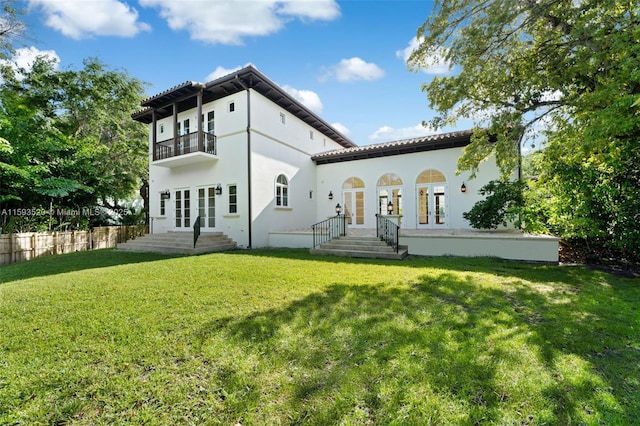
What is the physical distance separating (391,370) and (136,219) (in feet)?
63.7

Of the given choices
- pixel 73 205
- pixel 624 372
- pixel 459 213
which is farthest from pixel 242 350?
pixel 73 205

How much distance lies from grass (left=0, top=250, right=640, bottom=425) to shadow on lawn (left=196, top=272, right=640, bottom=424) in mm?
15

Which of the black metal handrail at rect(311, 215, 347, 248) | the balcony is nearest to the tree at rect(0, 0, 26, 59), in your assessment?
the balcony

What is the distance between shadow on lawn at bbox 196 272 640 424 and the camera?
2010mm

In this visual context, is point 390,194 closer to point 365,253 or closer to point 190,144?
point 365,253

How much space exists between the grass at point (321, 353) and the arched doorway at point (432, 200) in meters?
6.79

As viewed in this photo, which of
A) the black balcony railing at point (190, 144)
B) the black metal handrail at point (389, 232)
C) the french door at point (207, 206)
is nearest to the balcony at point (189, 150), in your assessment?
the black balcony railing at point (190, 144)

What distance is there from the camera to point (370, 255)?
27.0ft

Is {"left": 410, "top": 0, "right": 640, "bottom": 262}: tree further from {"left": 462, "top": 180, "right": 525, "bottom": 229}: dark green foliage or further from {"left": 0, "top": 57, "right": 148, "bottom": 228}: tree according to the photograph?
{"left": 0, "top": 57, "right": 148, "bottom": 228}: tree

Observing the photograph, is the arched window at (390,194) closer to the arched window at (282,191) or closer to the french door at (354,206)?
the french door at (354,206)

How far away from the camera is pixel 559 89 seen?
7184 millimetres

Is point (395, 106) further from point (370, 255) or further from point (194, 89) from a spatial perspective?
point (194, 89)

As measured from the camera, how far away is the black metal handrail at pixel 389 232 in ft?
27.9

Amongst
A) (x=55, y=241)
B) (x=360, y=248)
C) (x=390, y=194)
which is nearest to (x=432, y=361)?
(x=360, y=248)
